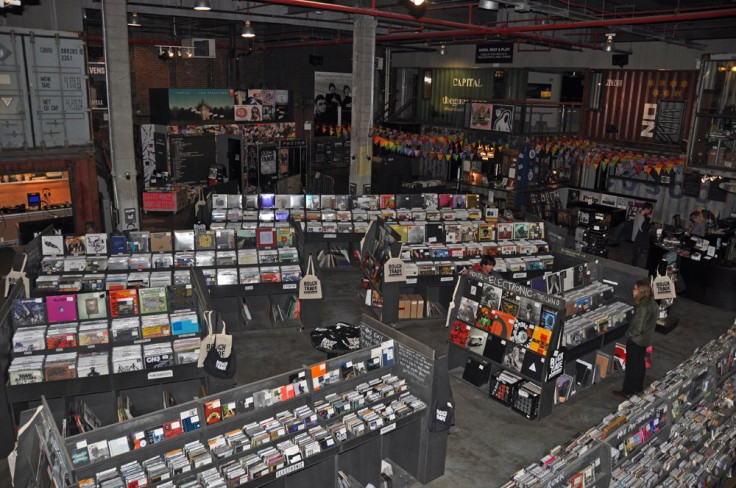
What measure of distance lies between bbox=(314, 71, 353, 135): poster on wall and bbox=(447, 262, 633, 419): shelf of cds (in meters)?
19.2

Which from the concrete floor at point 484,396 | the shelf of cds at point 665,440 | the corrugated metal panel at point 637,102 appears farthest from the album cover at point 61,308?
the corrugated metal panel at point 637,102

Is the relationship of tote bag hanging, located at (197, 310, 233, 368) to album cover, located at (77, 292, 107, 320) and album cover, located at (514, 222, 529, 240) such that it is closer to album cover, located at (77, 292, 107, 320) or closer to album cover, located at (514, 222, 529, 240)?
album cover, located at (77, 292, 107, 320)

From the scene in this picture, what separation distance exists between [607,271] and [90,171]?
12.4 m

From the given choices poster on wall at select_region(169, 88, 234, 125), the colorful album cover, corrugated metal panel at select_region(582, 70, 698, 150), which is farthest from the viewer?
poster on wall at select_region(169, 88, 234, 125)

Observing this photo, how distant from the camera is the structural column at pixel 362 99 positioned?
55.9 ft

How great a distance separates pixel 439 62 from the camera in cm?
2606

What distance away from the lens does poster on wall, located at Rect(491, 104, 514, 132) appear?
20031 mm

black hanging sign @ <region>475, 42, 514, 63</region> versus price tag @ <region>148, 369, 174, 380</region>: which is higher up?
black hanging sign @ <region>475, 42, 514, 63</region>

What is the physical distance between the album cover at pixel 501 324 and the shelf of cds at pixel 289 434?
2.21 m

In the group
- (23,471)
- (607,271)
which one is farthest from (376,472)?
(607,271)

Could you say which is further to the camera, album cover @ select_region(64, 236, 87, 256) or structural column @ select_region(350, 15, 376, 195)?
structural column @ select_region(350, 15, 376, 195)

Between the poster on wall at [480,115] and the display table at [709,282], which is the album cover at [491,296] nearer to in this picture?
the display table at [709,282]

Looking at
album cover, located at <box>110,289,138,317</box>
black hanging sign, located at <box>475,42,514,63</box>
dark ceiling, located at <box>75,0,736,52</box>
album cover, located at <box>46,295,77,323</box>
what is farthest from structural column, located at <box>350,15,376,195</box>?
album cover, located at <box>46,295,77,323</box>

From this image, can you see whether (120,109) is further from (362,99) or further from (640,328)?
(640,328)
